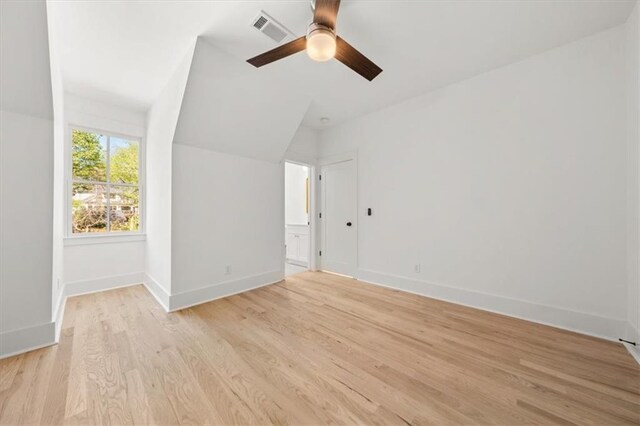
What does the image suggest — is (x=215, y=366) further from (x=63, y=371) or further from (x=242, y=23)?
(x=242, y=23)

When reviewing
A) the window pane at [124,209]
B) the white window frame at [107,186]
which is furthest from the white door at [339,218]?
the window pane at [124,209]

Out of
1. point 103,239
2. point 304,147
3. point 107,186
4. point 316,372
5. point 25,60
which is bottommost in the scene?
point 316,372

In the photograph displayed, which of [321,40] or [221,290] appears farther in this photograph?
[221,290]

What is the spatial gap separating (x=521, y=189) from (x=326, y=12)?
2649 millimetres

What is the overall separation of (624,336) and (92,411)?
4076mm

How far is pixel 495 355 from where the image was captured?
75.8 inches

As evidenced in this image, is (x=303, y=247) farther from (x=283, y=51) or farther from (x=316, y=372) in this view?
(x=283, y=51)

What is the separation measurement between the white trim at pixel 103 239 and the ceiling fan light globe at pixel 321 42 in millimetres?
3878

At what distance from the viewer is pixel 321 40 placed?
1.65 metres

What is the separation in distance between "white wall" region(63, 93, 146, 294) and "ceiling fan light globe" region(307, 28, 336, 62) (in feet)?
11.8

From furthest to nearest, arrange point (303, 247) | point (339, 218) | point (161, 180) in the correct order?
point (303, 247) → point (339, 218) → point (161, 180)

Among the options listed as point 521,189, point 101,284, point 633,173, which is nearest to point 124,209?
point 101,284

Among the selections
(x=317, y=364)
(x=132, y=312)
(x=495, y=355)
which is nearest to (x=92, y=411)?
(x=317, y=364)

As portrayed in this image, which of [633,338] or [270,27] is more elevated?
[270,27]
